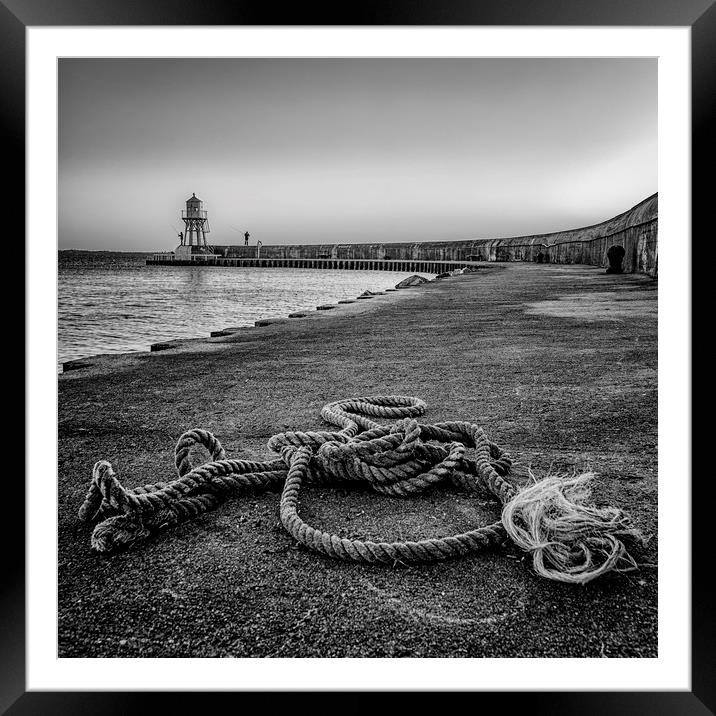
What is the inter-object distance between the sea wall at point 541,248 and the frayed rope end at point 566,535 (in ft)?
29.6

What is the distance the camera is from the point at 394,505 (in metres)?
1.63

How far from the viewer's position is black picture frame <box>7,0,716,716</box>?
Answer: 3.64ft

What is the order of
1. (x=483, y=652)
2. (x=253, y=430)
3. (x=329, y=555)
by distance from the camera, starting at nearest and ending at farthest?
1. (x=483, y=652)
2. (x=329, y=555)
3. (x=253, y=430)

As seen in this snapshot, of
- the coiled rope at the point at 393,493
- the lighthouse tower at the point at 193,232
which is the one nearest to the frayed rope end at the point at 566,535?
the coiled rope at the point at 393,493

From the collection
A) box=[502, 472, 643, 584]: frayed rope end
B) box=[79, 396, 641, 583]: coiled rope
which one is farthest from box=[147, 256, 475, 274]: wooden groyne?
box=[502, 472, 643, 584]: frayed rope end

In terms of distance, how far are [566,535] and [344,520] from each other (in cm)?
57

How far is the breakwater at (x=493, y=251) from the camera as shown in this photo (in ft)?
34.5

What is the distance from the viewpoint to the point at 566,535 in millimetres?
1308
